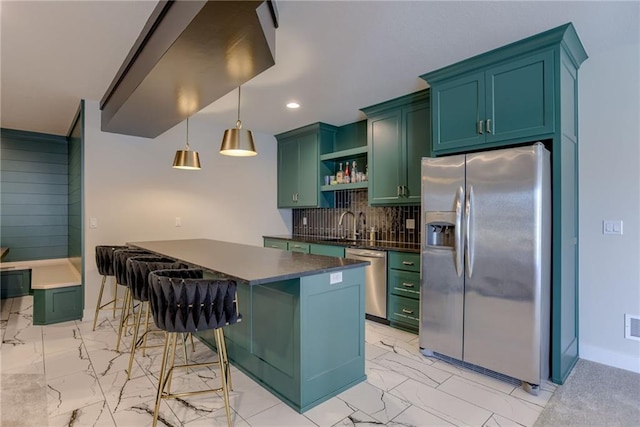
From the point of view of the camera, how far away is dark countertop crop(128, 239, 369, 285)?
193 centimetres

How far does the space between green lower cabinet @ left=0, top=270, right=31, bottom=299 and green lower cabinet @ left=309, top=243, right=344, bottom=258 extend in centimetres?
408

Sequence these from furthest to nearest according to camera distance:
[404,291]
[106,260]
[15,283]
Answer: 1. [15,283]
2. [404,291]
3. [106,260]

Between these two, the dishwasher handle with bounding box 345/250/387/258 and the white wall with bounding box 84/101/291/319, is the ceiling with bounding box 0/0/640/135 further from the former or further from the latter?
the dishwasher handle with bounding box 345/250/387/258

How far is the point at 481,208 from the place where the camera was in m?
2.50

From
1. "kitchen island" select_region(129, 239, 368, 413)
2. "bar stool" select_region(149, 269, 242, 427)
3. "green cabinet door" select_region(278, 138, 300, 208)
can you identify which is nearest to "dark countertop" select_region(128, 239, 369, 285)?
"kitchen island" select_region(129, 239, 368, 413)

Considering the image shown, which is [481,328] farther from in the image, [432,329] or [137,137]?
[137,137]

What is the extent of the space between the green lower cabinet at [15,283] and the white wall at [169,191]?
188 centimetres

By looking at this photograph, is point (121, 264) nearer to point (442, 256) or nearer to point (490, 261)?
point (442, 256)

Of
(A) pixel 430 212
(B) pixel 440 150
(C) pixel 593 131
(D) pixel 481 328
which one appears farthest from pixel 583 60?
(D) pixel 481 328

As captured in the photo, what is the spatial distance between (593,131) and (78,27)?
3.90m

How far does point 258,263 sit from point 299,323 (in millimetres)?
520

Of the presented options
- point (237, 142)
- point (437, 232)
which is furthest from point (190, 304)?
point (437, 232)

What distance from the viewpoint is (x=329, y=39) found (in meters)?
2.43

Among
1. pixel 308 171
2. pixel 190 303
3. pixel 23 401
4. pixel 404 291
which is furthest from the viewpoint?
pixel 308 171
